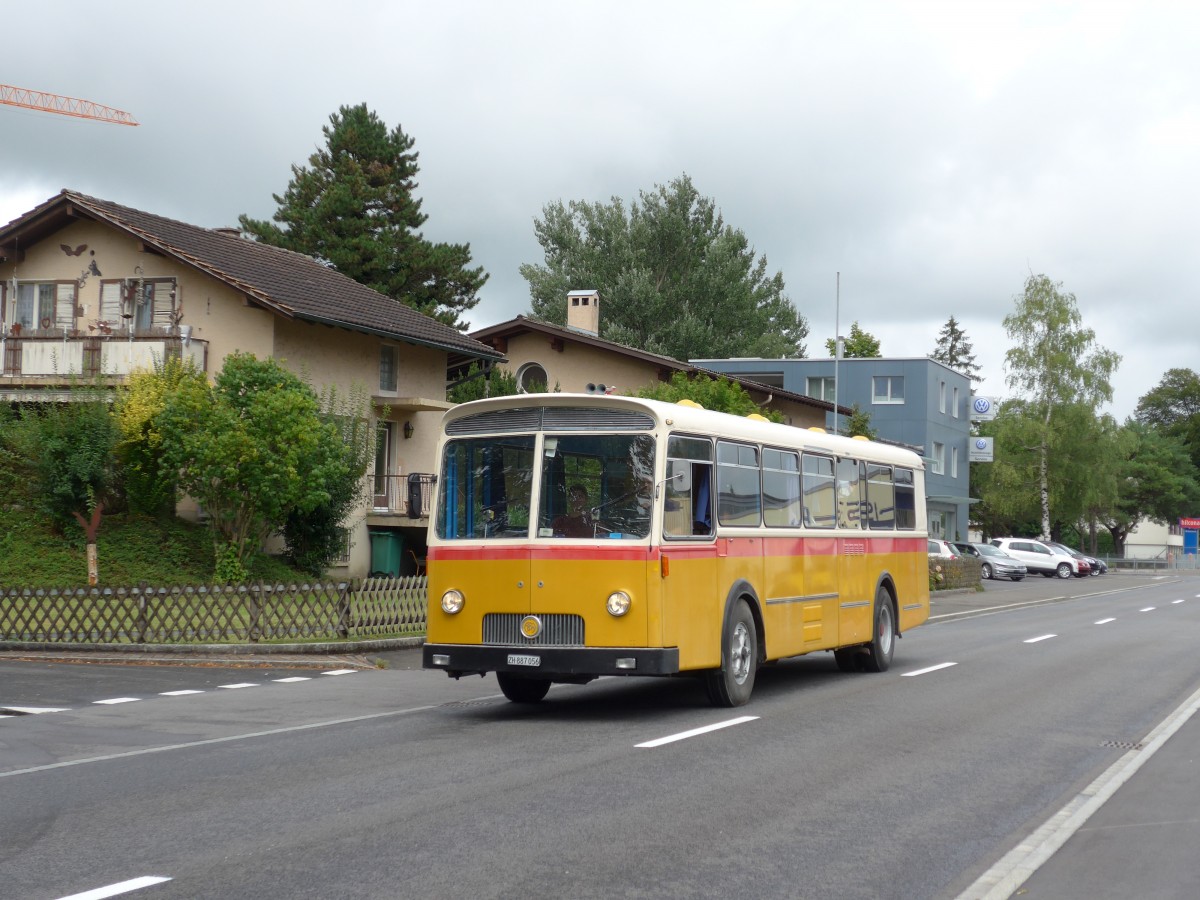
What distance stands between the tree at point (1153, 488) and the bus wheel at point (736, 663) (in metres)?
95.2

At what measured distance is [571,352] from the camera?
4947cm

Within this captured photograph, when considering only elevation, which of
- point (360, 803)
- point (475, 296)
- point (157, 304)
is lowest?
point (360, 803)

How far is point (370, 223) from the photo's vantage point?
61.6m

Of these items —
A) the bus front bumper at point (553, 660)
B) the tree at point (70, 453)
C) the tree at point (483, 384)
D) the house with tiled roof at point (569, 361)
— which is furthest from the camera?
the house with tiled roof at point (569, 361)

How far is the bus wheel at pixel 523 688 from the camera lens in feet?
47.4

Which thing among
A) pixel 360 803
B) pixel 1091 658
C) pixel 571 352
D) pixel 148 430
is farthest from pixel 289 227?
pixel 360 803

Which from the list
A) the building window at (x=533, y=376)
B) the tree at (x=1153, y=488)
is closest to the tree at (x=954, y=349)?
the tree at (x=1153, y=488)

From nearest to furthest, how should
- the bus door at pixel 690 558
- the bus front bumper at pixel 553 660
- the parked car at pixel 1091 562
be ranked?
the bus front bumper at pixel 553 660
the bus door at pixel 690 558
the parked car at pixel 1091 562

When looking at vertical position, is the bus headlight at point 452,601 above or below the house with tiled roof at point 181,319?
below

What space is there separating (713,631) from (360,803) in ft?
18.1

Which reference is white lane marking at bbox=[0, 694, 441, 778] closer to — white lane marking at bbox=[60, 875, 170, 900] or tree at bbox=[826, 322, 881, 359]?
white lane marking at bbox=[60, 875, 170, 900]

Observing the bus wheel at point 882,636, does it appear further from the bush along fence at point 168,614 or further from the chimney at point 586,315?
the chimney at point 586,315

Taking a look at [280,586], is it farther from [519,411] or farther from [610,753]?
[610,753]

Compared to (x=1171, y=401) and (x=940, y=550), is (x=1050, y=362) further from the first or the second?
(x=1171, y=401)
